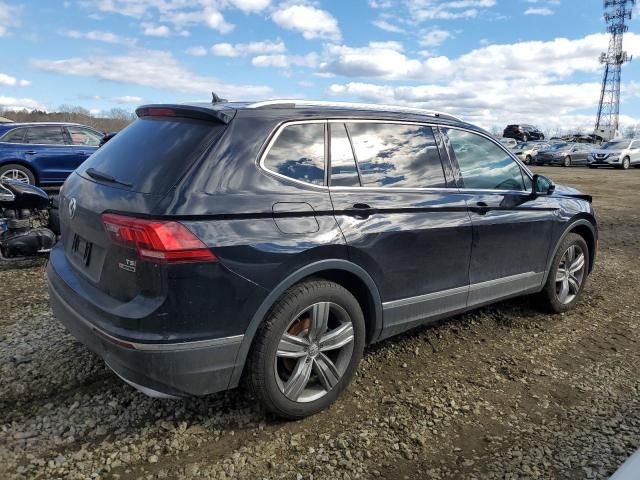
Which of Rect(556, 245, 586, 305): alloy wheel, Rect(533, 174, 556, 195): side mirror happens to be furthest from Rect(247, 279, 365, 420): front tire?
Rect(556, 245, 586, 305): alloy wheel

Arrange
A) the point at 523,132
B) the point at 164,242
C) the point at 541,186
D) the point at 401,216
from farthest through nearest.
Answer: the point at 523,132 < the point at 541,186 < the point at 401,216 < the point at 164,242

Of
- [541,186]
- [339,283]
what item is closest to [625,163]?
[541,186]

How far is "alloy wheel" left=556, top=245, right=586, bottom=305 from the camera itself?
4.84m

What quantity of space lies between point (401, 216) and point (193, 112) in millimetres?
1432

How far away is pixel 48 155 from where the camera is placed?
10.9 meters

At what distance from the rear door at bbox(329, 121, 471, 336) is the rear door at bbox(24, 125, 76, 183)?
9.33m

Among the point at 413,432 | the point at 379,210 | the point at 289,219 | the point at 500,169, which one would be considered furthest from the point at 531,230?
the point at 289,219

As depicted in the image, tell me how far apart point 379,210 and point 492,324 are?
2085 mm

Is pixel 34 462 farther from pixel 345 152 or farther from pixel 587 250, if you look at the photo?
pixel 587 250

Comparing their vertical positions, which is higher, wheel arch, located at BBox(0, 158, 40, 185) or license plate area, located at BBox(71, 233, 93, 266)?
wheel arch, located at BBox(0, 158, 40, 185)

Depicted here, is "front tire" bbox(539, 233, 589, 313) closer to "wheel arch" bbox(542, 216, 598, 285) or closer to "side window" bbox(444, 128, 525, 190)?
"wheel arch" bbox(542, 216, 598, 285)

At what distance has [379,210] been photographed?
3188mm

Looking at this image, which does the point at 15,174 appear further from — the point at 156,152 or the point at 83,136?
the point at 156,152

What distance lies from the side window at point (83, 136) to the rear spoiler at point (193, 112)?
9.44 metres
